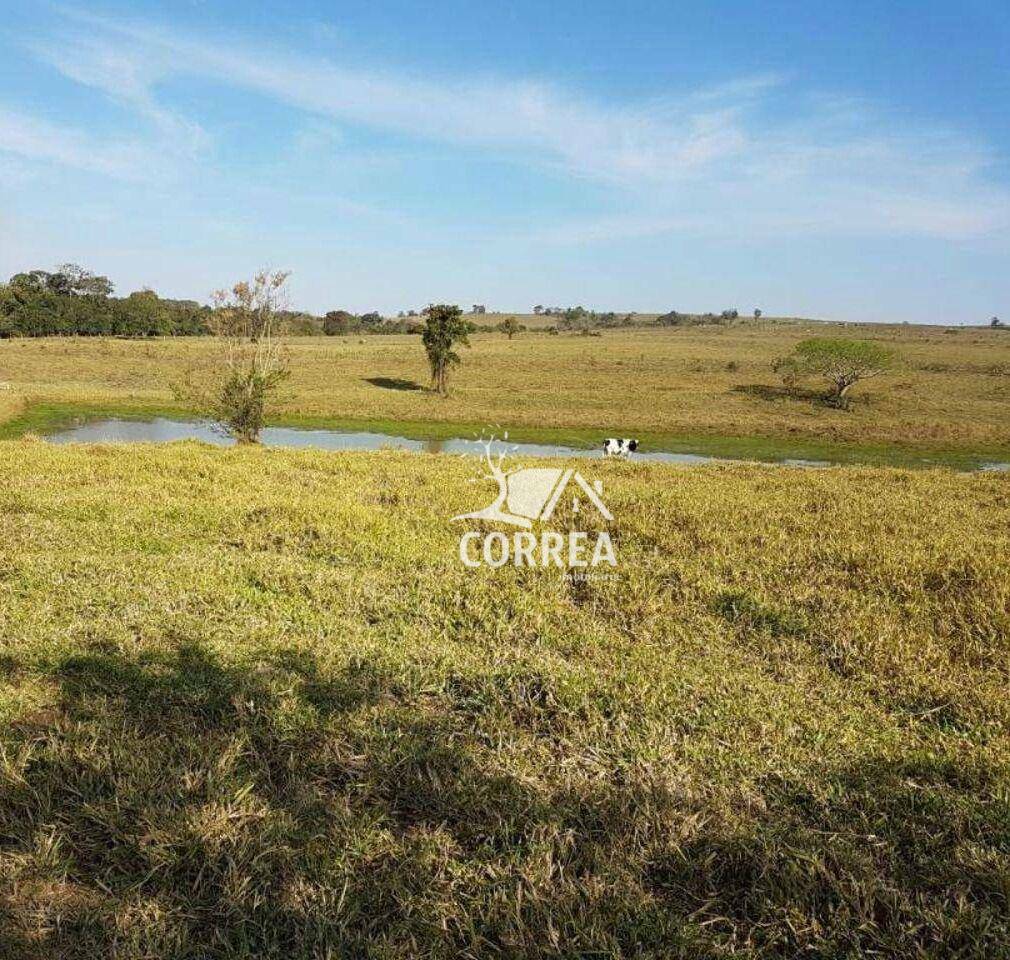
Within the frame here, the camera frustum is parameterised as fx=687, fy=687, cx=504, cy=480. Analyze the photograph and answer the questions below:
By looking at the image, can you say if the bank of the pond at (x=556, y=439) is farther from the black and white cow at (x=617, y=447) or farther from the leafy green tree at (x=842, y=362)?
the leafy green tree at (x=842, y=362)

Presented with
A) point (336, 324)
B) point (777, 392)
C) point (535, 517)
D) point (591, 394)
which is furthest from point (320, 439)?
point (336, 324)

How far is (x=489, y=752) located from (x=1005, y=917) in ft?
8.38

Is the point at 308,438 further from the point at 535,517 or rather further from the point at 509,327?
the point at 509,327

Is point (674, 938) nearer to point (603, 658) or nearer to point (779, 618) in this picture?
point (603, 658)

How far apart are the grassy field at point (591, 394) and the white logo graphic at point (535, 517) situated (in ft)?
72.5

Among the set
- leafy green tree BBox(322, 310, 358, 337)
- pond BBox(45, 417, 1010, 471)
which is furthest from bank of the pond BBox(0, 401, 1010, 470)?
leafy green tree BBox(322, 310, 358, 337)

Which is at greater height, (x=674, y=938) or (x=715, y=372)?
(x=715, y=372)

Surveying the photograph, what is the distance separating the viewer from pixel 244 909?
2.93 metres

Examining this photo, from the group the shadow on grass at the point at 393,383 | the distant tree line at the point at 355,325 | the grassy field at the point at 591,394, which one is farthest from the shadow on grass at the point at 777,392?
the distant tree line at the point at 355,325

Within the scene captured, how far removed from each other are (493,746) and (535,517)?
639cm

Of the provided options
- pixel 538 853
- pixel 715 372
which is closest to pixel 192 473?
pixel 538 853

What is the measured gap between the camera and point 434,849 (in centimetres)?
330

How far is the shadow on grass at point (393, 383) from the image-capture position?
63.0 meters

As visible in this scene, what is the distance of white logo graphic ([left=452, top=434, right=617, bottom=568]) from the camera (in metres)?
8.55
